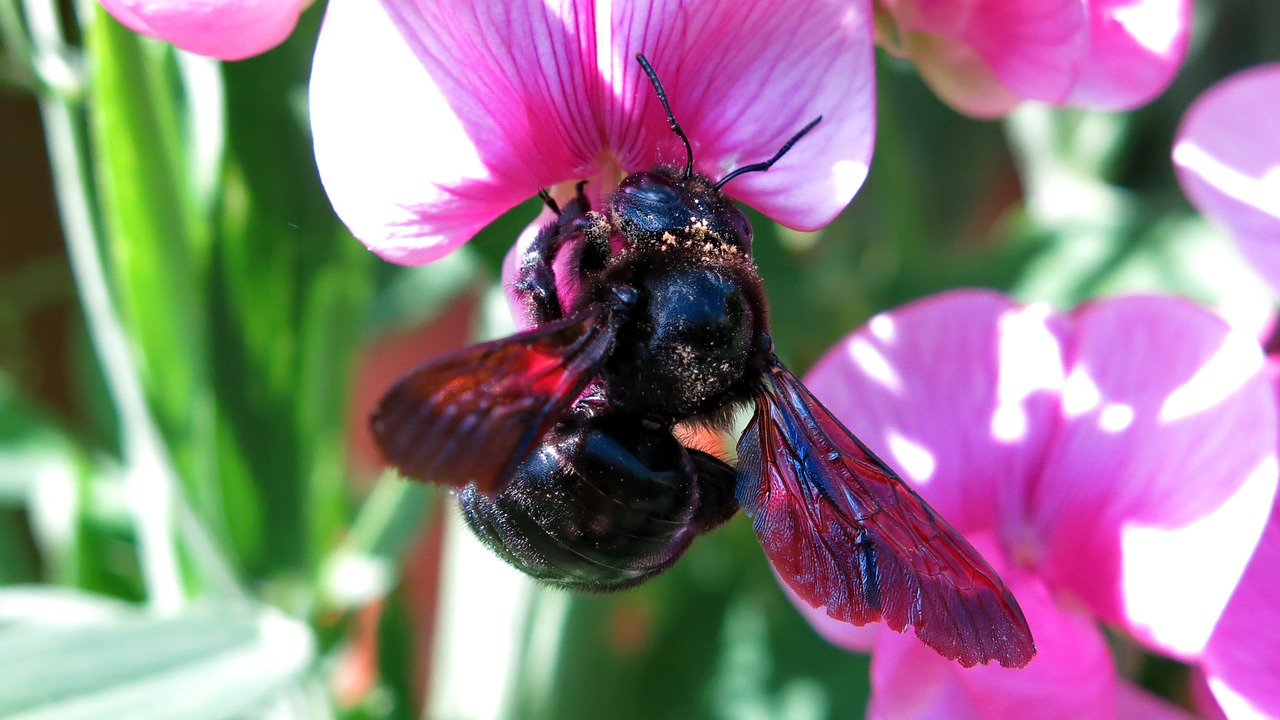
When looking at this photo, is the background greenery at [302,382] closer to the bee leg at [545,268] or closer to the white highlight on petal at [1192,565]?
the bee leg at [545,268]

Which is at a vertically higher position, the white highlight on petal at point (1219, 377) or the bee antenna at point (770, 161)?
the bee antenna at point (770, 161)

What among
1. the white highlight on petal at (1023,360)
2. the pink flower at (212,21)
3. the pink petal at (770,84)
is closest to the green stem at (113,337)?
the pink flower at (212,21)

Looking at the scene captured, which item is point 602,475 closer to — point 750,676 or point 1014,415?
point 1014,415

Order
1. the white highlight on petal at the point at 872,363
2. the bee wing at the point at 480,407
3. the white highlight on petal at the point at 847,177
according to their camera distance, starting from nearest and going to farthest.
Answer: the bee wing at the point at 480,407
the white highlight on petal at the point at 847,177
the white highlight on petal at the point at 872,363

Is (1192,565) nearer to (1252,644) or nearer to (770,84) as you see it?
(1252,644)

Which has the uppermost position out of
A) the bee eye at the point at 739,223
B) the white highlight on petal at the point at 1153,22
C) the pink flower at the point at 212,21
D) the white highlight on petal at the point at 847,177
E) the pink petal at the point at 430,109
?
the pink flower at the point at 212,21

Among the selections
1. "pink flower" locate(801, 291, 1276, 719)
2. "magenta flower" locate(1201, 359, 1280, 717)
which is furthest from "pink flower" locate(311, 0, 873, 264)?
"magenta flower" locate(1201, 359, 1280, 717)

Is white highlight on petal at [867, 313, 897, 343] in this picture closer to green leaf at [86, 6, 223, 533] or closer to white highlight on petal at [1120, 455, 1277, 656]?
white highlight on petal at [1120, 455, 1277, 656]

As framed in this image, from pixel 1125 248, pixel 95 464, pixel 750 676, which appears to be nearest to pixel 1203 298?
pixel 1125 248
